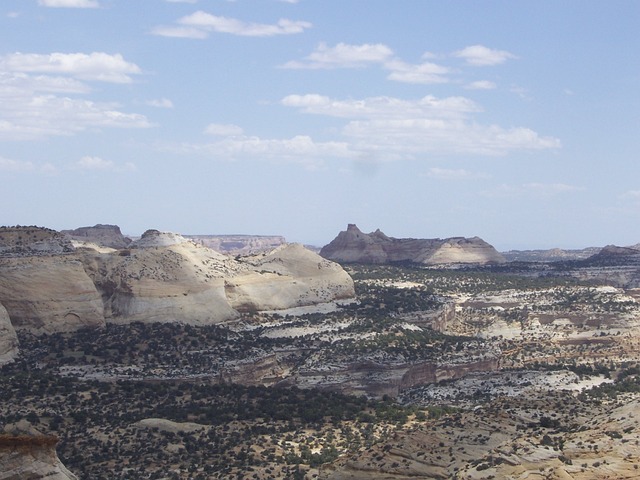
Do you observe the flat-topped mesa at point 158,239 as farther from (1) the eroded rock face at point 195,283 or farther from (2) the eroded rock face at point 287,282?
(2) the eroded rock face at point 287,282

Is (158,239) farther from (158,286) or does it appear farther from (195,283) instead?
(158,286)

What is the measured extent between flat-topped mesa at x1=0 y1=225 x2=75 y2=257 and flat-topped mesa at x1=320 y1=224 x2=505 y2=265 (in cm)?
7424

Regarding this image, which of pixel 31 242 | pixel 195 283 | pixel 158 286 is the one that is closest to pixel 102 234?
pixel 195 283

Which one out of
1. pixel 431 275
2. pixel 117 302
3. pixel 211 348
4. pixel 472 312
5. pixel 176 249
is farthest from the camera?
pixel 431 275

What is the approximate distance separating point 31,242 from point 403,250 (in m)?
90.8

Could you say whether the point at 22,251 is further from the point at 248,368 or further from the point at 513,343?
the point at 513,343

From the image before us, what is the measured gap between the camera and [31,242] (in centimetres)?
8400

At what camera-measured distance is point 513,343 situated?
308ft

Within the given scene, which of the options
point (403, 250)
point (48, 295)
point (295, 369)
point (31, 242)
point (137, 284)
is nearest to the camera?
point (295, 369)

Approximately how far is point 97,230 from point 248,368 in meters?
76.5

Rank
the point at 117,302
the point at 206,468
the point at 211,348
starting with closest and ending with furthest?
the point at 206,468, the point at 211,348, the point at 117,302

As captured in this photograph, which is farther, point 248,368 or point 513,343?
point 513,343

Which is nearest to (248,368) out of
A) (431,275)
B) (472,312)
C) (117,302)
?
(117,302)

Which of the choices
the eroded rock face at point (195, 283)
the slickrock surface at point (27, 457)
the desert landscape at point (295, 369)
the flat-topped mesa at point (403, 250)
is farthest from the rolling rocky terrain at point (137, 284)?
the flat-topped mesa at point (403, 250)
